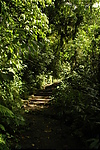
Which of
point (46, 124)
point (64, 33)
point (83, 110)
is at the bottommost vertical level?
point (46, 124)

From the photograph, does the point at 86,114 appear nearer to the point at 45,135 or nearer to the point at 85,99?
the point at 85,99

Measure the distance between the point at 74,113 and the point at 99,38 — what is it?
140 inches

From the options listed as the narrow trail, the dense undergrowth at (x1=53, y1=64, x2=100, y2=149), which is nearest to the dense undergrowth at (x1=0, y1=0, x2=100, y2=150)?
the dense undergrowth at (x1=53, y1=64, x2=100, y2=149)

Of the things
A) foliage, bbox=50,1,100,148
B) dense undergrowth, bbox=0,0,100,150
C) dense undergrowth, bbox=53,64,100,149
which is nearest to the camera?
dense undergrowth, bbox=0,0,100,150

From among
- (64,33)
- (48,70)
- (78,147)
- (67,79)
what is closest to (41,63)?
(48,70)

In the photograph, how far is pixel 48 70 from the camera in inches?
665

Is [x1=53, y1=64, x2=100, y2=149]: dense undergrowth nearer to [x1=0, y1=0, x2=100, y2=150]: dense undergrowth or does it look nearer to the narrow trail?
[x1=0, y1=0, x2=100, y2=150]: dense undergrowth

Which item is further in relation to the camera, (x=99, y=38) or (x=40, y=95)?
(x=40, y=95)

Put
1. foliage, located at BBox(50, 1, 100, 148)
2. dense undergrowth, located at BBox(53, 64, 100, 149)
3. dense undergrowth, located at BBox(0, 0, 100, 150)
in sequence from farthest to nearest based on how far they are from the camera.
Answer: foliage, located at BBox(50, 1, 100, 148)
dense undergrowth, located at BBox(53, 64, 100, 149)
dense undergrowth, located at BBox(0, 0, 100, 150)

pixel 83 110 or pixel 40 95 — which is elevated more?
pixel 40 95

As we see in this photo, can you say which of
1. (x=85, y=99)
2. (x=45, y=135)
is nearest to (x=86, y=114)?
(x=85, y=99)

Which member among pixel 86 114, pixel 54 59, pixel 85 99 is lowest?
pixel 86 114

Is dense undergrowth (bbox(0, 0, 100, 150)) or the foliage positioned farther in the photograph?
the foliage

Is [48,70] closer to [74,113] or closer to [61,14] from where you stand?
[61,14]
